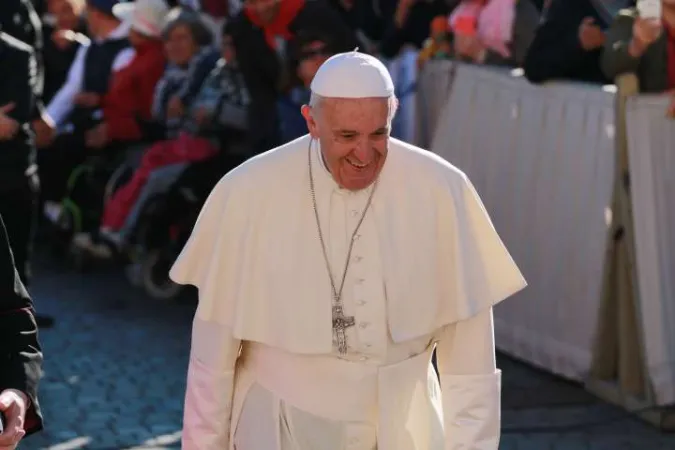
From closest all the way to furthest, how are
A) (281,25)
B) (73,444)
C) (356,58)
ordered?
1. (356,58)
2. (73,444)
3. (281,25)

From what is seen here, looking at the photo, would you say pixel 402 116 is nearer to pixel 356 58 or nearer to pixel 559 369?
pixel 559 369

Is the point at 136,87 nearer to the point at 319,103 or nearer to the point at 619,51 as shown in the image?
the point at 619,51

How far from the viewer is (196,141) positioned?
10.2 m

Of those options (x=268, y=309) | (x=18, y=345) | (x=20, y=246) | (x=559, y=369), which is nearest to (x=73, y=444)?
(x=20, y=246)

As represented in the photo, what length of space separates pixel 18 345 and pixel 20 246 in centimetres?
480

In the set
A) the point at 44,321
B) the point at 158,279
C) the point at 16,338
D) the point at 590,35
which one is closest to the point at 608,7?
the point at 590,35

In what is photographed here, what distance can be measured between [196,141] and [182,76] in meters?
0.96

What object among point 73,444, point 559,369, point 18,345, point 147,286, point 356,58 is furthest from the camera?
point 147,286

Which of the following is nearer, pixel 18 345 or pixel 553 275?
pixel 18 345

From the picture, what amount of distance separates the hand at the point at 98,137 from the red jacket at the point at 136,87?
0.03 metres

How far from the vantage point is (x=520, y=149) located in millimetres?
8820

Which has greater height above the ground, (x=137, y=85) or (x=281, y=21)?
(x=281, y=21)

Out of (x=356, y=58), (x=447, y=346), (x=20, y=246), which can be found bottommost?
(x=20, y=246)

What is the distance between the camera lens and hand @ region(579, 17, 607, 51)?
8516 millimetres
